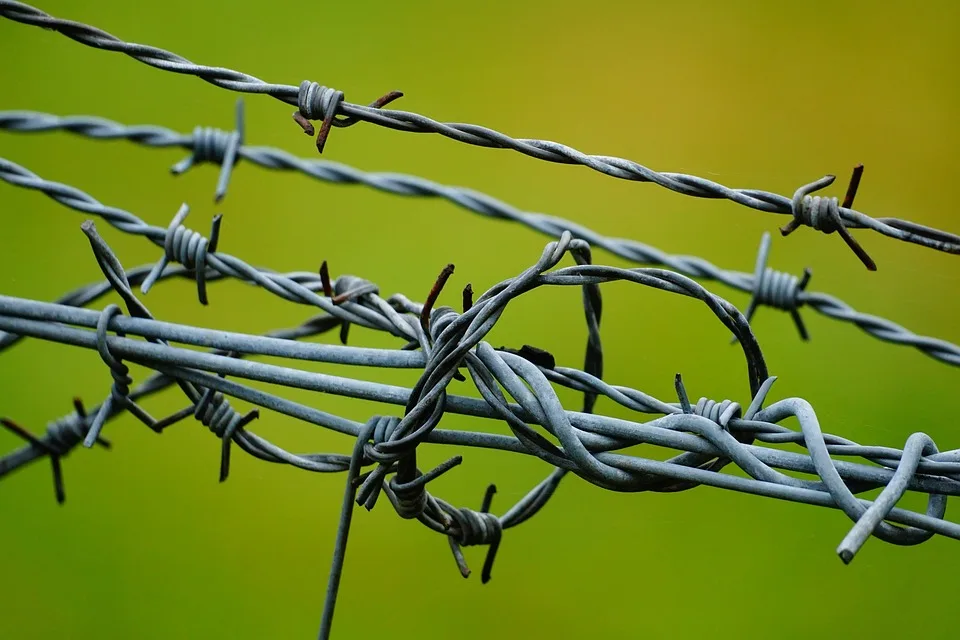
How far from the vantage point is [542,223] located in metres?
1.00

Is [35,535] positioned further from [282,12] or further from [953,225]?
[953,225]

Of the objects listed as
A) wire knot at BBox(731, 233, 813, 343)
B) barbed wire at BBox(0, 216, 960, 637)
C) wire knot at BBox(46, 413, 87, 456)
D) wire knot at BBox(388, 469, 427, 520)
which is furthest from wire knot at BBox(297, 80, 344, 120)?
wire knot at BBox(731, 233, 813, 343)

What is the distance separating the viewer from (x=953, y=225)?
5.57 ft

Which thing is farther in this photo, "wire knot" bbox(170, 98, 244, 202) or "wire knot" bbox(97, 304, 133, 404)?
"wire knot" bbox(170, 98, 244, 202)

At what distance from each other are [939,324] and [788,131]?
533mm

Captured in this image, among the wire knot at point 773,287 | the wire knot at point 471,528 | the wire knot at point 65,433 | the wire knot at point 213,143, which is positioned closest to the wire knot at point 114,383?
the wire knot at point 65,433

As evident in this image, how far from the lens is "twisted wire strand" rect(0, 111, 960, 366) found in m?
0.88

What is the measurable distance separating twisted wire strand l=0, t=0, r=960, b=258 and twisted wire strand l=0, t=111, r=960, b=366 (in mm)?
257

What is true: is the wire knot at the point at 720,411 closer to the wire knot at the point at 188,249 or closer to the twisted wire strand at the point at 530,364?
the twisted wire strand at the point at 530,364

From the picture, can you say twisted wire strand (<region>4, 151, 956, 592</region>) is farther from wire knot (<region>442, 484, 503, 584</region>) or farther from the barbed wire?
wire knot (<region>442, 484, 503, 584</region>)

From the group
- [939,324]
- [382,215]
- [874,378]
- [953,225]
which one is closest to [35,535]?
[382,215]

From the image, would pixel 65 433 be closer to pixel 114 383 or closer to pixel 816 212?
pixel 114 383

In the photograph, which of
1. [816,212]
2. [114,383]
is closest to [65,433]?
[114,383]

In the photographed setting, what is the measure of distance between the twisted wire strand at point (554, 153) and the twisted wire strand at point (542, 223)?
257 mm
